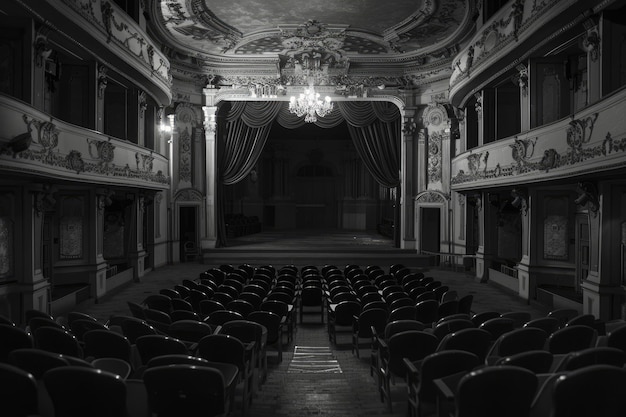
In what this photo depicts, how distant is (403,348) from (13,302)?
650cm

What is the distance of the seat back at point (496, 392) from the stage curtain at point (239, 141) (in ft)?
49.8

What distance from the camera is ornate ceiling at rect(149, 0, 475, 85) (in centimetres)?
1360

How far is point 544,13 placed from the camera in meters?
8.43

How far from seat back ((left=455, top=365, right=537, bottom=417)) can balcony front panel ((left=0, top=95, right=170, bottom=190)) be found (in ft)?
19.9

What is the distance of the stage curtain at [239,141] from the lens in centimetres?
1811

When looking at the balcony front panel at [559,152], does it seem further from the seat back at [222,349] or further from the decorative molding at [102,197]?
the decorative molding at [102,197]

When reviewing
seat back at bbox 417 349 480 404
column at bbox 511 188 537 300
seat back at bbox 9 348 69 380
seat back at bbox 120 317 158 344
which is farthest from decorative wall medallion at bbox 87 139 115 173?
column at bbox 511 188 537 300

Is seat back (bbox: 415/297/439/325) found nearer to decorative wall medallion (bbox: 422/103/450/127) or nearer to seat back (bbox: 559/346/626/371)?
seat back (bbox: 559/346/626/371)

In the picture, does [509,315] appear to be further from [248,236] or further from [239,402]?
[248,236]

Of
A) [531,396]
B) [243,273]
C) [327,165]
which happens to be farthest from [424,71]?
[531,396]

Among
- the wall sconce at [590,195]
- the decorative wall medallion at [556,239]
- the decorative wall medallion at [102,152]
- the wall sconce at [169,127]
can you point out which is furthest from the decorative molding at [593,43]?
the wall sconce at [169,127]

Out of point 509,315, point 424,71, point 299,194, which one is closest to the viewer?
point 509,315

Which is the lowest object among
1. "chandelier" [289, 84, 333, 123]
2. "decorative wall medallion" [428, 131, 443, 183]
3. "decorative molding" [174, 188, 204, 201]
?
"decorative molding" [174, 188, 204, 201]

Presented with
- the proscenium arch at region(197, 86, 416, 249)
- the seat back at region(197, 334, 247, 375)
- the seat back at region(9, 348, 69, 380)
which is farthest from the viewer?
the proscenium arch at region(197, 86, 416, 249)
